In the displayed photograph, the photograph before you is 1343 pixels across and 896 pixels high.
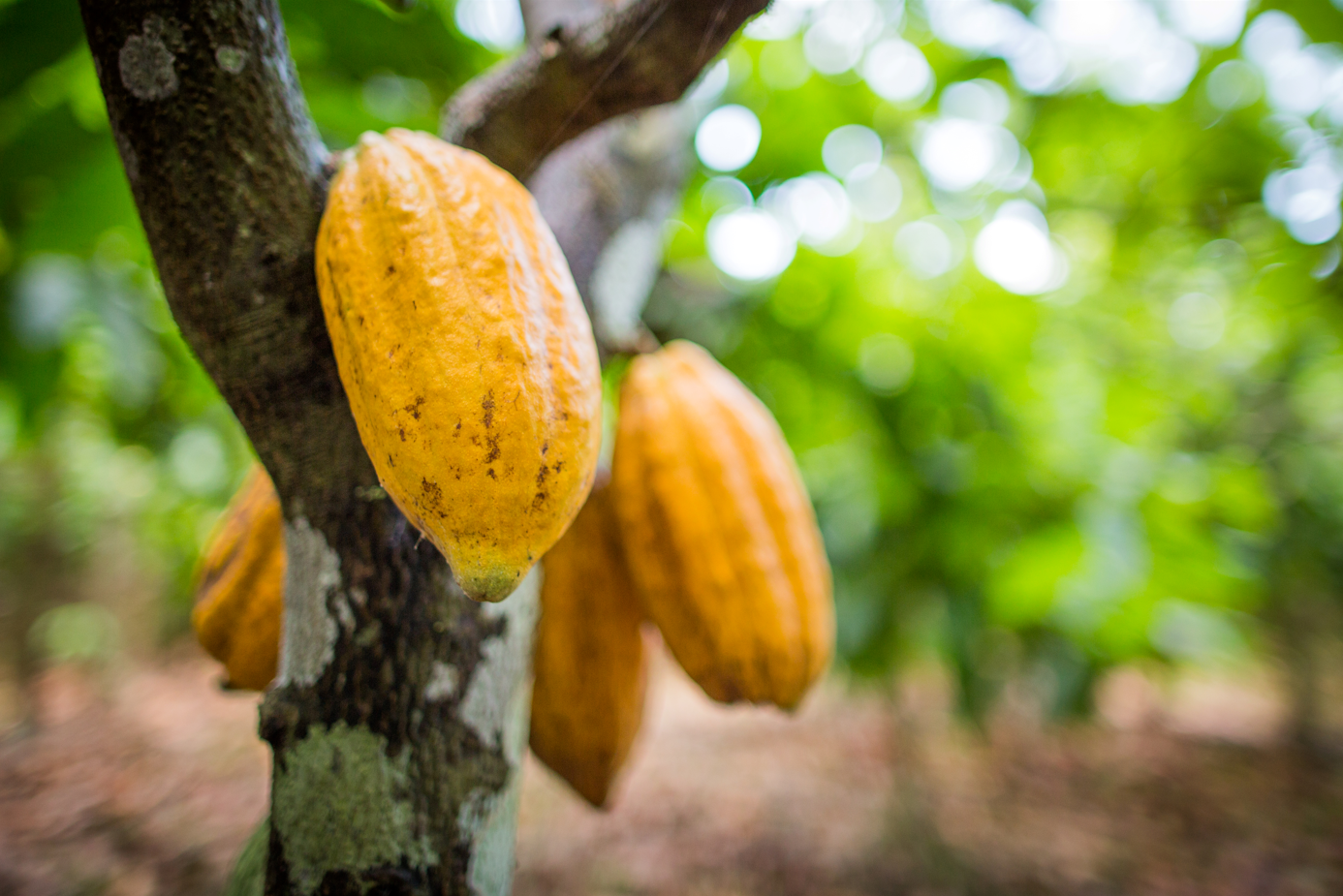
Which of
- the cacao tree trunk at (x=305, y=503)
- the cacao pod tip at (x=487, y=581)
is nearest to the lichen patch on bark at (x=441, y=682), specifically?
the cacao tree trunk at (x=305, y=503)

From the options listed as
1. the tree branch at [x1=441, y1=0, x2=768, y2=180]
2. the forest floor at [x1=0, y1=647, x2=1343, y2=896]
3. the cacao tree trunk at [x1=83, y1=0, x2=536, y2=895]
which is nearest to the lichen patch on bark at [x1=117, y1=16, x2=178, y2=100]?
the cacao tree trunk at [x1=83, y1=0, x2=536, y2=895]

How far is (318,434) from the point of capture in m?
0.60

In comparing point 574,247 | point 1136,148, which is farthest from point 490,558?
point 1136,148

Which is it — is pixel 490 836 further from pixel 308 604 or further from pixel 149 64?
pixel 149 64

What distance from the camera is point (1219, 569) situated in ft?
4.86

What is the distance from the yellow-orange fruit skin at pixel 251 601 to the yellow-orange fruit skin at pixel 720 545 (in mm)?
403

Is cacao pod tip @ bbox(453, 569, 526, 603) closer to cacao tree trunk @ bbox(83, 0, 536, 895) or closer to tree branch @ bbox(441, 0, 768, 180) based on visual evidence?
cacao tree trunk @ bbox(83, 0, 536, 895)

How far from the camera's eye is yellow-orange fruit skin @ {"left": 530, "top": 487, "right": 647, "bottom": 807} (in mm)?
923

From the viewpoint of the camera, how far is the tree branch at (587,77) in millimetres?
595

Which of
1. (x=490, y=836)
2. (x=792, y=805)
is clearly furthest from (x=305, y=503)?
(x=792, y=805)

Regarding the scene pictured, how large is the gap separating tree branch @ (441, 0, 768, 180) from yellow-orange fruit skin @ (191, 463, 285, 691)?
454mm

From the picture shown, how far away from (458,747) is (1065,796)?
3.51m

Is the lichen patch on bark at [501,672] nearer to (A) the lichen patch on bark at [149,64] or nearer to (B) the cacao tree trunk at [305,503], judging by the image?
(B) the cacao tree trunk at [305,503]

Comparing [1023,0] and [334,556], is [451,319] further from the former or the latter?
[1023,0]
